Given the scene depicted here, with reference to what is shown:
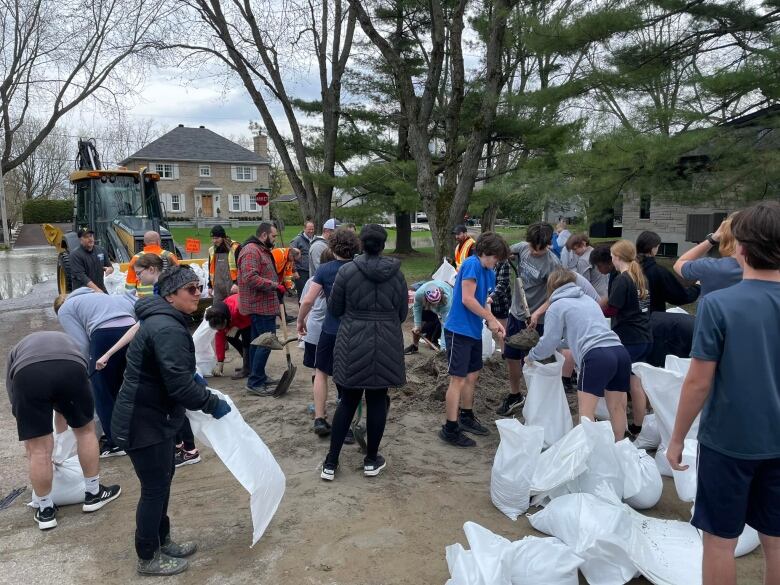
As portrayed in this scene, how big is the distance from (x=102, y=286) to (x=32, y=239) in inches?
1224

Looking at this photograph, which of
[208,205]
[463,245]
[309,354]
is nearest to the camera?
[309,354]

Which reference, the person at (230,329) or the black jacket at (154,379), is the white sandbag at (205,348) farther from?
the black jacket at (154,379)

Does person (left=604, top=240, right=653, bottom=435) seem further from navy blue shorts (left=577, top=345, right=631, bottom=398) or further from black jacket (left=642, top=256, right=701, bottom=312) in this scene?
navy blue shorts (left=577, top=345, right=631, bottom=398)

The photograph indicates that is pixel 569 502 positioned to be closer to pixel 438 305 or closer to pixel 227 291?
pixel 438 305

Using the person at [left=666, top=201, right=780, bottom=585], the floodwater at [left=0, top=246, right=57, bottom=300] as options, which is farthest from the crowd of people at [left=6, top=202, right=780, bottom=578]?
the floodwater at [left=0, top=246, right=57, bottom=300]

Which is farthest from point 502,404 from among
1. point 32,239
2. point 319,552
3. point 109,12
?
point 32,239

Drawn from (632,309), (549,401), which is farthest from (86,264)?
(632,309)

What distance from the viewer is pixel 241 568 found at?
2898 millimetres

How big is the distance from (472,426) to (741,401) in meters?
2.81

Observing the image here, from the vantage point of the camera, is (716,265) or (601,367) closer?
(716,265)

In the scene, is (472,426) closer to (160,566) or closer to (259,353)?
(259,353)

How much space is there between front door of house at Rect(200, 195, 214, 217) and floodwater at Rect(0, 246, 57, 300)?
74.6 ft

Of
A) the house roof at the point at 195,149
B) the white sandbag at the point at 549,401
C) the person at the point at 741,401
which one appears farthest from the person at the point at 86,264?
the house roof at the point at 195,149

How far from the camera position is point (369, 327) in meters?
3.62
